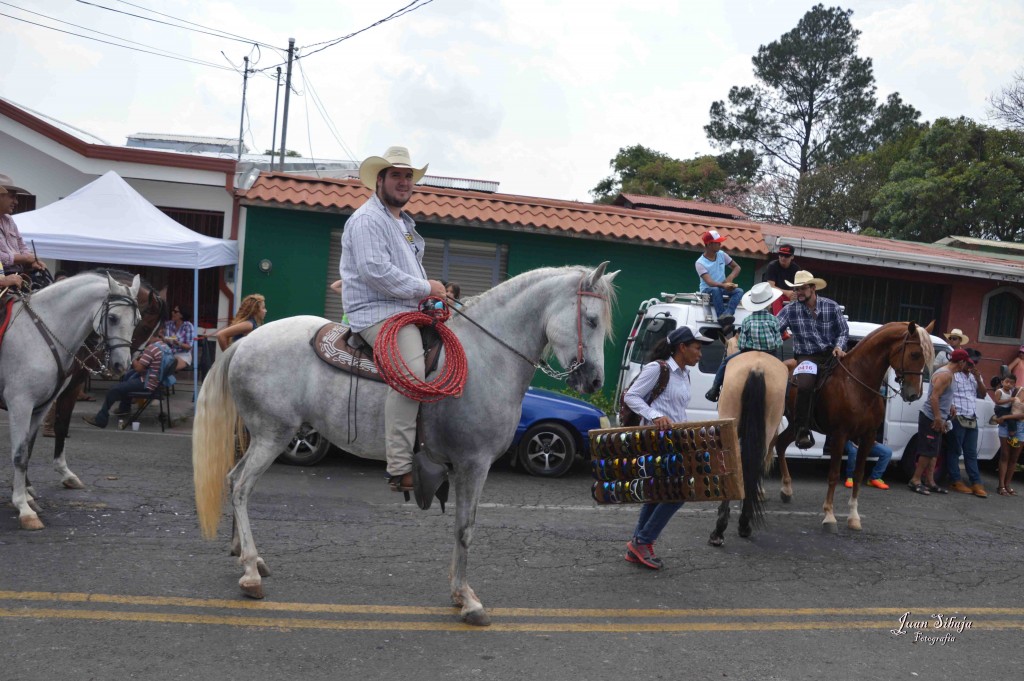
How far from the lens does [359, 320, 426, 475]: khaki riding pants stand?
182 inches

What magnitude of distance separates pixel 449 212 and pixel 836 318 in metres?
6.90

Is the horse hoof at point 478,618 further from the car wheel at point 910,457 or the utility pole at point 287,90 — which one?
the utility pole at point 287,90

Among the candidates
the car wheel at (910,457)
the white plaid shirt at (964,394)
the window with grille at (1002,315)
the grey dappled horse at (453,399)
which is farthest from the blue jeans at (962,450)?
the grey dappled horse at (453,399)

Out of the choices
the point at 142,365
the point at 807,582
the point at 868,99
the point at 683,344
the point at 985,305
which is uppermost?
the point at 868,99

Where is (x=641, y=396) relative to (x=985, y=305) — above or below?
below

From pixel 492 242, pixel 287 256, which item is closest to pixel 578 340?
pixel 492 242

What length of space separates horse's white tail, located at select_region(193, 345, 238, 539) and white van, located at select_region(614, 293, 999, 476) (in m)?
5.64

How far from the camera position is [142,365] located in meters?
10.3

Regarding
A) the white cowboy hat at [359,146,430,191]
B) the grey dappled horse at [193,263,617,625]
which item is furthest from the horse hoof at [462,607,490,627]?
the white cowboy hat at [359,146,430,191]

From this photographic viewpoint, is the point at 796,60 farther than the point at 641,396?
Yes

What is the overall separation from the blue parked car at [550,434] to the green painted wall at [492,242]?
3.85m

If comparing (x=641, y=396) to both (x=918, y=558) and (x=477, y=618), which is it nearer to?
(x=477, y=618)

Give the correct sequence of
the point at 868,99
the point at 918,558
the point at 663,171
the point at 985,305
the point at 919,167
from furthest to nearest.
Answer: the point at 868,99, the point at 663,171, the point at 919,167, the point at 985,305, the point at 918,558

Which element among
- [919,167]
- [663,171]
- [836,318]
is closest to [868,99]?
[663,171]
